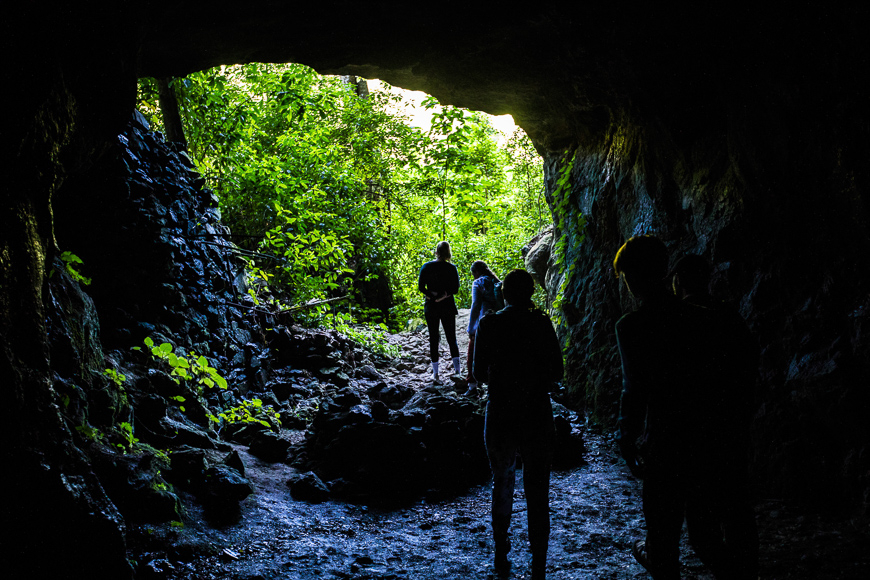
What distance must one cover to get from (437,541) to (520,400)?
1.67 metres

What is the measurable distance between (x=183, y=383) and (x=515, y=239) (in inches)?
628

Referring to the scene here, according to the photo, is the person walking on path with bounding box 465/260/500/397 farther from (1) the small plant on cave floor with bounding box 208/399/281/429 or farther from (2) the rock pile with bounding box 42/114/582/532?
A: (1) the small plant on cave floor with bounding box 208/399/281/429

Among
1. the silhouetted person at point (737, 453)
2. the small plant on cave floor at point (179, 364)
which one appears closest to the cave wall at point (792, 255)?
the silhouetted person at point (737, 453)

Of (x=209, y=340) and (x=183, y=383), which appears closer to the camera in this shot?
(x=183, y=383)

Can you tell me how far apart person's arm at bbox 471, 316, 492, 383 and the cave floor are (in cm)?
135

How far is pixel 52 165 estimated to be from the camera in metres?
3.01

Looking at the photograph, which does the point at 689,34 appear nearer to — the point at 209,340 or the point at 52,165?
the point at 52,165

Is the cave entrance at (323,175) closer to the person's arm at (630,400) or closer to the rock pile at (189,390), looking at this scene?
the rock pile at (189,390)

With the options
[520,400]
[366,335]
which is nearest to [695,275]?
[520,400]

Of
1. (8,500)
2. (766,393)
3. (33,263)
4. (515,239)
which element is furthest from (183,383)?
(515,239)

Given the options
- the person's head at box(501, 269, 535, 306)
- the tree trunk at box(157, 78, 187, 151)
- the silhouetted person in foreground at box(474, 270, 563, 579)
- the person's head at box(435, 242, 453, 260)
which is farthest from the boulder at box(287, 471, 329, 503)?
the tree trunk at box(157, 78, 187, 151)

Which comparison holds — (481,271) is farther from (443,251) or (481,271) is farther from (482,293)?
(443,251)

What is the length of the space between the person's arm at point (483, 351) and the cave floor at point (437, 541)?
1349 mm

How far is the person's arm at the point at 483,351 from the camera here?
3123 millimetres
